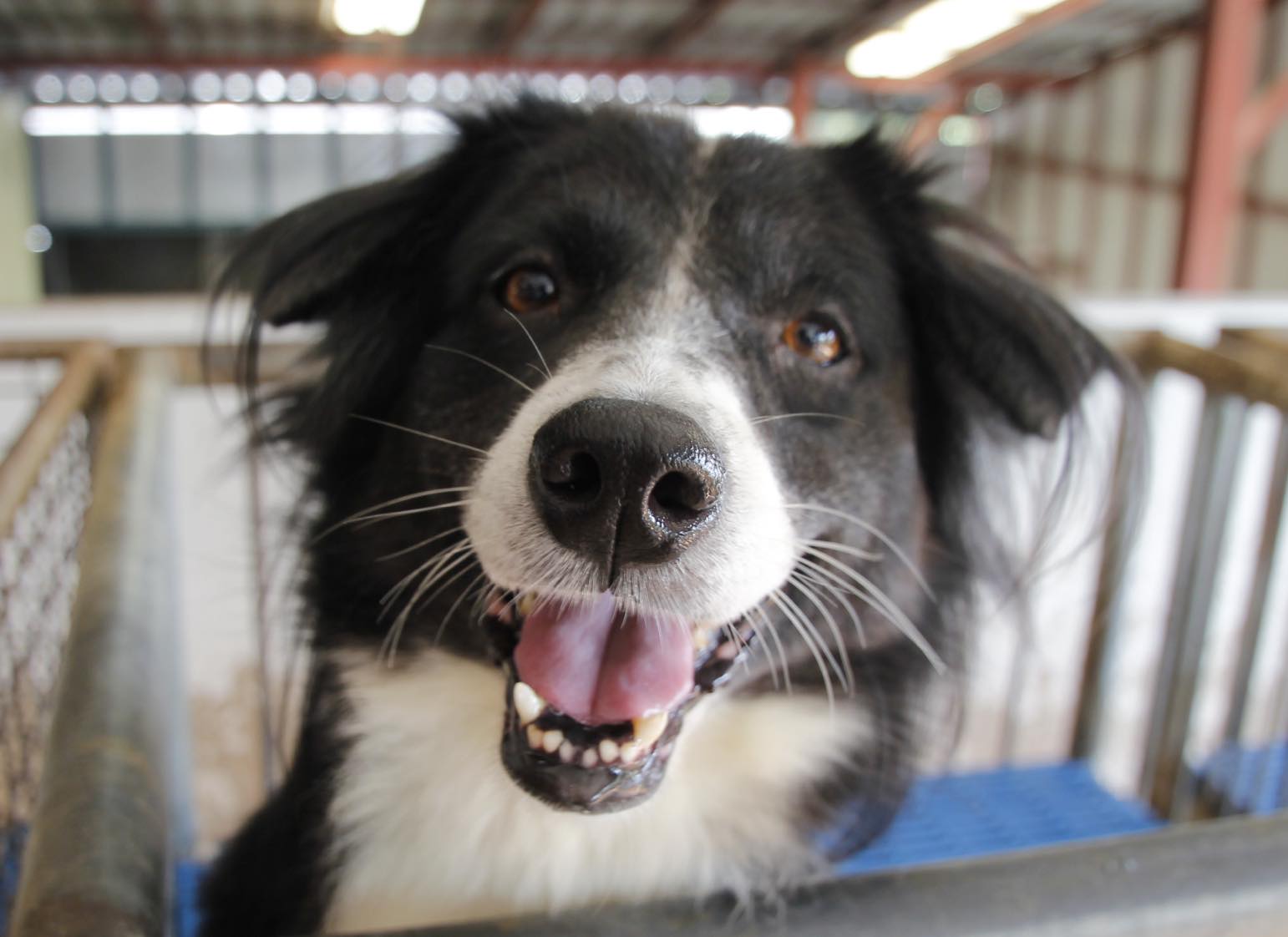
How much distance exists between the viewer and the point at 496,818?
3.82 ft

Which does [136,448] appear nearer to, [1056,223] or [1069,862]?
[1069,862]

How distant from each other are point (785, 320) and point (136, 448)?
800mm

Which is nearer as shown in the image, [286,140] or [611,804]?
[611,804]

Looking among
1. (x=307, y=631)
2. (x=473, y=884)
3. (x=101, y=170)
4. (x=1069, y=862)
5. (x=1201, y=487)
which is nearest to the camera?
(x=1069, y=862)

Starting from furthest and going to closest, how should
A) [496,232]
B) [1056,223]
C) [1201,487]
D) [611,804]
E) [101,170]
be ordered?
1. [1056,223]
2. [101,170]
3. [1201,487]
4. [496,232]
5. [611,804]

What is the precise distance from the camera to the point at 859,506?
126 cm

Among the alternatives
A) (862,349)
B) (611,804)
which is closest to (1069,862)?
(611,804)

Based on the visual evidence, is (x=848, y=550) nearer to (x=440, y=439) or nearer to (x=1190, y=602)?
(x=440, y=439)

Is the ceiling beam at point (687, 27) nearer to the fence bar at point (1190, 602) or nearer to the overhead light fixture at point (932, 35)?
the overhead light fixture at point (932, 35)

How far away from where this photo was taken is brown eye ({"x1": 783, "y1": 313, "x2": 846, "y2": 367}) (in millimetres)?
1250

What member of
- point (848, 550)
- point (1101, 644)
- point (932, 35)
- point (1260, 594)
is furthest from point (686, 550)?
point (932, 35)

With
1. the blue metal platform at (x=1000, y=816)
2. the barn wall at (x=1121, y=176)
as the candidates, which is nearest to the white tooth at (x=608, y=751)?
the blue metal platform at (x=1000, y=816)

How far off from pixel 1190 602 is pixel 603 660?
1316 mm

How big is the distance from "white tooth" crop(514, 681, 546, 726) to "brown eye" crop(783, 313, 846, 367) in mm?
496
